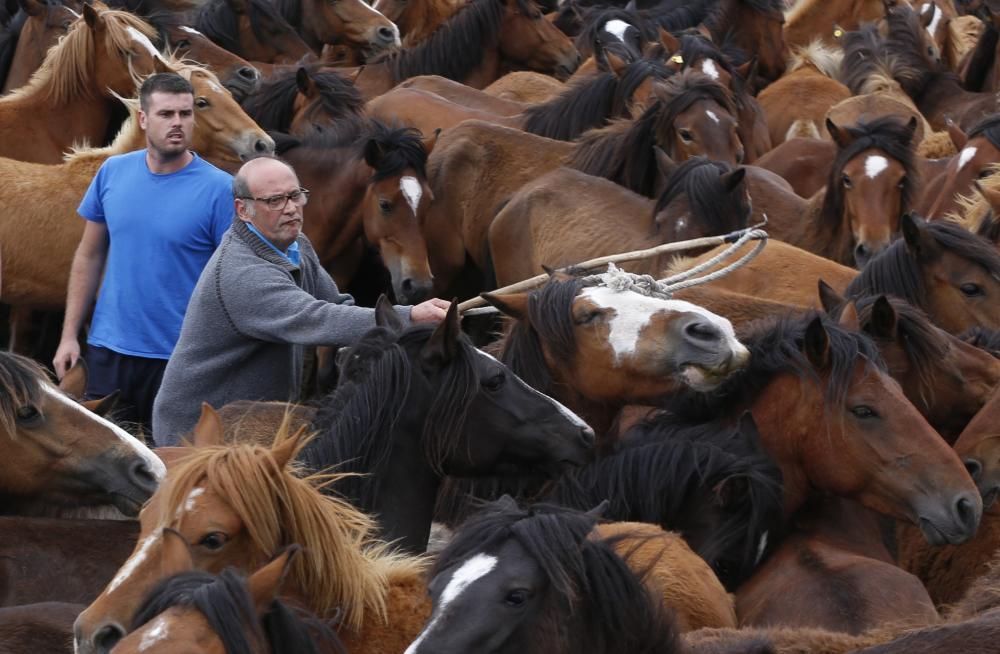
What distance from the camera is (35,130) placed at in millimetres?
8805

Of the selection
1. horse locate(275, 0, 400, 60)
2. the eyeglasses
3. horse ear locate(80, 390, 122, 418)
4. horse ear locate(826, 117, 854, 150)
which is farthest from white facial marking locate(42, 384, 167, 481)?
horse locate(275, 0, 400, 60)

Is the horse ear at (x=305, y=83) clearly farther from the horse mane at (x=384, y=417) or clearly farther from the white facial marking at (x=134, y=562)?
the white facial marking at (x=134, y=562)

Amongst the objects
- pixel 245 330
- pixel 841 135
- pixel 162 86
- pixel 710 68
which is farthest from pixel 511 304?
pixel 710 68

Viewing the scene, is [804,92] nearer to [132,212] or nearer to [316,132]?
[316,132]

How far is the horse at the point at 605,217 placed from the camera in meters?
7.58

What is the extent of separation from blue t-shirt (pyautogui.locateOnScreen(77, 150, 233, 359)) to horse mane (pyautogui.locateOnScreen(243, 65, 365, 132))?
11.8 ft

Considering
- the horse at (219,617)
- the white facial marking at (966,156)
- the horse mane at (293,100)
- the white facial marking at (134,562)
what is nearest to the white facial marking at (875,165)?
the white facial marking at (966,156)

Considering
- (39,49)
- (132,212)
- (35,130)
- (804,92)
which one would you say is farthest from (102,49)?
(804,92)

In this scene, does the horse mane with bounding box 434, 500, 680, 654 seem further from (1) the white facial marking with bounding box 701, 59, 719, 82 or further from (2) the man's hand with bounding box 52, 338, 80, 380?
(1) the white facial marking with bounding box 701, 59, 719, 82

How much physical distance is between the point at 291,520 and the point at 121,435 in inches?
43.8

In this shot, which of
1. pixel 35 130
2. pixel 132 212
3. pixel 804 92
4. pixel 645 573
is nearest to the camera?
pixel 645 573

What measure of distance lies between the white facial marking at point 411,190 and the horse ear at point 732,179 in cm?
163

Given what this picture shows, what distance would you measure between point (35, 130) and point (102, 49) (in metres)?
0.61

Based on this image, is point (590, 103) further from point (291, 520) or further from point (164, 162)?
point (291, 520)
